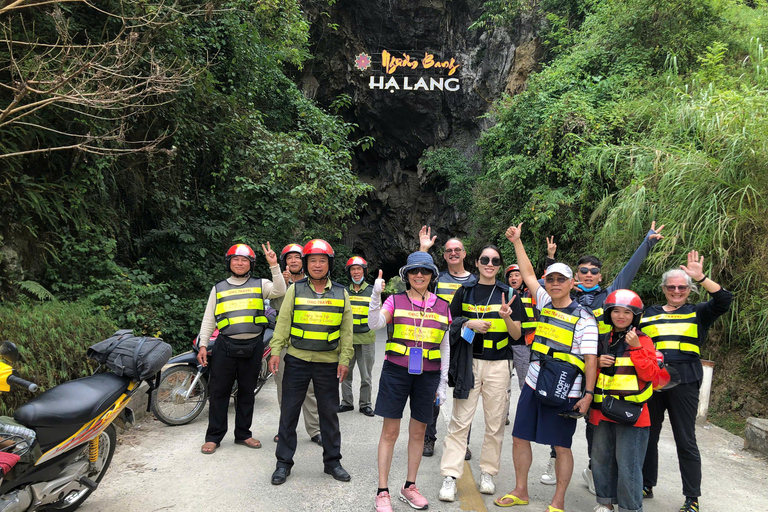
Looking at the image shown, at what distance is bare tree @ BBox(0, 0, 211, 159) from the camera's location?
17.8ft

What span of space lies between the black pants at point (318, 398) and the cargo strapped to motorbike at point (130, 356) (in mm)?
→ 1086

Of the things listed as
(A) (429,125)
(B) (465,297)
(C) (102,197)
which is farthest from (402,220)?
(B) (465,297)

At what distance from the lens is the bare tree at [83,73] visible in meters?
5.41

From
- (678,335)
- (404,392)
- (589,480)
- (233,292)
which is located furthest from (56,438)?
(678,335)

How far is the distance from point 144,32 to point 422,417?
686 cm

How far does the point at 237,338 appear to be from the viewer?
16.0 feet

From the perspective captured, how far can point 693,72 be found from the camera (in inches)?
418

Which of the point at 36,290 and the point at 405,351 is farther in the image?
the point at 36,290

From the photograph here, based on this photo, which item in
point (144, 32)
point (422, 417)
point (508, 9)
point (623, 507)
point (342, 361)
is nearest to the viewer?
point (623, 507)

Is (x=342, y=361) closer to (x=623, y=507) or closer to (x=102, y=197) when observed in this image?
(x=623, y=507)

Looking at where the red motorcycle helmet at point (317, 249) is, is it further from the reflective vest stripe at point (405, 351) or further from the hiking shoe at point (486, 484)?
the hiking shoe at point (486, 484)

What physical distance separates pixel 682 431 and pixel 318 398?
3047 mm

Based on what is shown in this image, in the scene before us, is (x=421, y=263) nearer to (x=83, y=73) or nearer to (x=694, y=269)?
(x=694, y=269)

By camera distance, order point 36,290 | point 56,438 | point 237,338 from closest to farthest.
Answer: point 56,438
point 237,338
point 36,290
